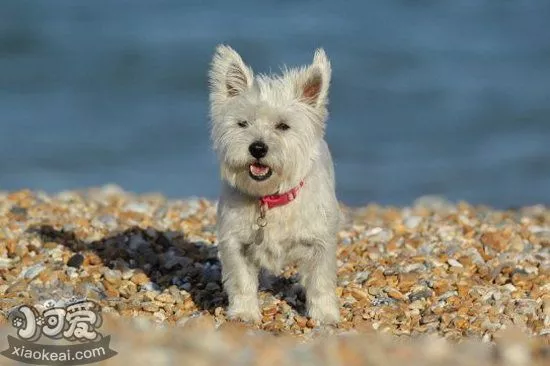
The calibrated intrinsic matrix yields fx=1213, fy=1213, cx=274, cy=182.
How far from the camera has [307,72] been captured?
23.0ft

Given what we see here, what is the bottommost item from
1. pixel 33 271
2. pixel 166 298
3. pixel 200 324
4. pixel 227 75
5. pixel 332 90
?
pixel 200 324

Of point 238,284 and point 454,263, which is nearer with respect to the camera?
point 238,284

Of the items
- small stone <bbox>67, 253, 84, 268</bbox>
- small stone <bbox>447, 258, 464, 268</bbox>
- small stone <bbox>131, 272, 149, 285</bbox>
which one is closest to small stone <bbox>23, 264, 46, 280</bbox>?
small stone <bbox>67, 253, 84, 268</bbox>

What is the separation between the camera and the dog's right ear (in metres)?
7.11

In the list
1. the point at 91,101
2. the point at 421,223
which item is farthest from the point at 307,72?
the point at 91,101

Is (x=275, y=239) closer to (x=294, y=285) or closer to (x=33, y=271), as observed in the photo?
(x=294, y=285)

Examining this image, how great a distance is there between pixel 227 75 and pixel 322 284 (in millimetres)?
1357

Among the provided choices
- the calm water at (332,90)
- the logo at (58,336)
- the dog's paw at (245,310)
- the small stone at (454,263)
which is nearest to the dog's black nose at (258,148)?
the dog's paw at (245,310)

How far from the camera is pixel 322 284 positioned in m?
7.18

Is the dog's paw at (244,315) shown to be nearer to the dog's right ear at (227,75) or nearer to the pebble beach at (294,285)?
the pebble beach at (294,285)

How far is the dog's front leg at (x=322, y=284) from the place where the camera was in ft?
23.4

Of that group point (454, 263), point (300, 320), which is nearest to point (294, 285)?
point (300, 320)

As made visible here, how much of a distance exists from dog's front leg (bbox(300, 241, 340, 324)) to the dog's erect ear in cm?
85

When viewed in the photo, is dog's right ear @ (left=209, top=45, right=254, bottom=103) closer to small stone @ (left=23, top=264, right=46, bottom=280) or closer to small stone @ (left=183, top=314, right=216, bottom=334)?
small stone @ (left=183, top=314, right=216, bottom=334)
